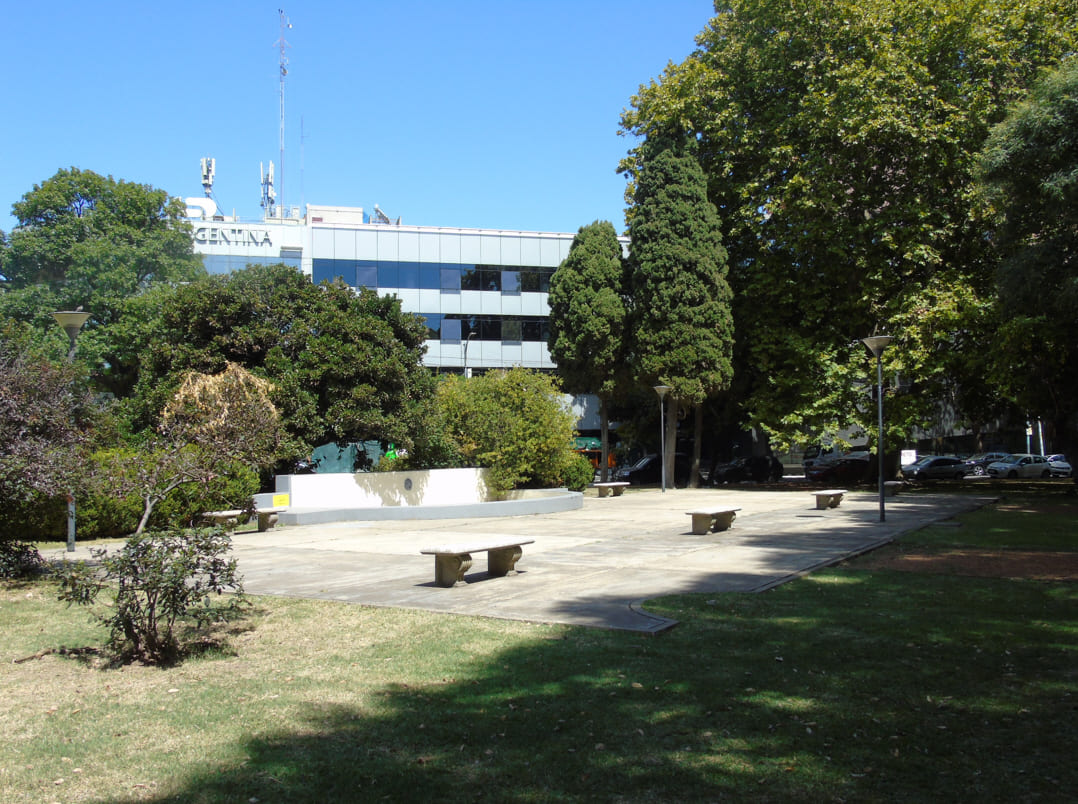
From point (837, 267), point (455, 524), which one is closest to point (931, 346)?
point (837, 267)

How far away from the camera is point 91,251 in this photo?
119ft

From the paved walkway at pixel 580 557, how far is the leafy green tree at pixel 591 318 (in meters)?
10.7

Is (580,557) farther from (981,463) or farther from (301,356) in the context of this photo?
(981,463)

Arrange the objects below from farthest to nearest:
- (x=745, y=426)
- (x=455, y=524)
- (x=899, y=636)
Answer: (x=745, y=426)
(x=455, y=524)
(x=899, y=636)

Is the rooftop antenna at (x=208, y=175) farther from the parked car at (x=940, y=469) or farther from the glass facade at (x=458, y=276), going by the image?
the parked car at (x=940, y=469)

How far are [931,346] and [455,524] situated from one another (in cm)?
1771

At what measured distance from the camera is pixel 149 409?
20.8 metres

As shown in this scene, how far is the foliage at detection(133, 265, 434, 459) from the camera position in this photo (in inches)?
821

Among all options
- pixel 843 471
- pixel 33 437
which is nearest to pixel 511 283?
pixel 843 471

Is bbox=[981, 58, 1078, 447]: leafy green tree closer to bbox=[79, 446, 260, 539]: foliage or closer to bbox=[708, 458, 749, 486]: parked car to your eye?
bbox=[708, 458, 749, 486]: parked car

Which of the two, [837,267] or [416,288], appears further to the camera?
[416,288]

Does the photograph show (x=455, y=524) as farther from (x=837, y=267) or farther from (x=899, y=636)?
(x=837, y=267)

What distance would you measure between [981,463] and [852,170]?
805 inches

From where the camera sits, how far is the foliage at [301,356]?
2086 cm
